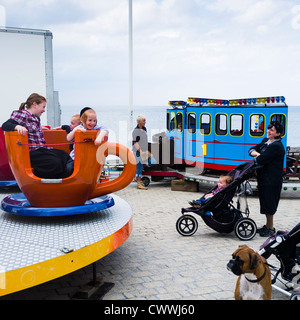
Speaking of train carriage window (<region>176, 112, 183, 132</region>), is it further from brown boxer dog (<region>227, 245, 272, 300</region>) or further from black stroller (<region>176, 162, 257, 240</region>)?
brown boxer dog (<region>227, 245, 272, 300</region>)

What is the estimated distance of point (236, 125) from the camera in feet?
33.9

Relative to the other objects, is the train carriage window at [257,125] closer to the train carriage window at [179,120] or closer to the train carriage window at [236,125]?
the train carriage window at [236,125]

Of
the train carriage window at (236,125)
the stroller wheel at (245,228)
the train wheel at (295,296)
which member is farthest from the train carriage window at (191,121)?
the train wheel at (295,296)

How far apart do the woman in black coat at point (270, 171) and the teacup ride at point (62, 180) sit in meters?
2.57

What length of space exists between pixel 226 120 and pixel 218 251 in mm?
5189

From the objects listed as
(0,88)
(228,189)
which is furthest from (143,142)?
(228,189)

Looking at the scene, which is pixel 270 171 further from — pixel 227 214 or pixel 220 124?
pixel 220 124

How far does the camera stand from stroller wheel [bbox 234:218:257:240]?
5.96 meters

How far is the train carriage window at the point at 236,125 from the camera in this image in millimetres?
9859

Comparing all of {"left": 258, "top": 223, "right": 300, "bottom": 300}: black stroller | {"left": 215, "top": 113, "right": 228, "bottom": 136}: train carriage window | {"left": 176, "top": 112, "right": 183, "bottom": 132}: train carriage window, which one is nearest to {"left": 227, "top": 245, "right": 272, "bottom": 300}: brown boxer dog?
{"left": 258, "top": 223, "right": 300, "bottom": 300}: black stroller

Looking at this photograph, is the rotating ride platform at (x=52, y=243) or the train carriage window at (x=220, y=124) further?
the train carriage window at (x=220, y=124)

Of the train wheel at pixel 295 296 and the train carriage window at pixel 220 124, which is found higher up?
the train carriage window at pixel 220 124

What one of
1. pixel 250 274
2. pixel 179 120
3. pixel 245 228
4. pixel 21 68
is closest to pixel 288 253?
pixel 250 274

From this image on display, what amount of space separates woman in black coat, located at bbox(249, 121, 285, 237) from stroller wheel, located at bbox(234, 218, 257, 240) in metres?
Result: 0.29
